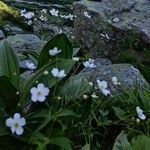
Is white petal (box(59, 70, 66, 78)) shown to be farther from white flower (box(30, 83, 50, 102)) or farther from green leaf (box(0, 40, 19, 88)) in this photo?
green leaf (box(0, 40, 19, 88))

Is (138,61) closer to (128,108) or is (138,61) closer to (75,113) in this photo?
(128,108)

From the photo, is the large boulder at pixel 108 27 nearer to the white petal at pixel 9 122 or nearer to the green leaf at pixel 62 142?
the green leaf at pixel 62 142

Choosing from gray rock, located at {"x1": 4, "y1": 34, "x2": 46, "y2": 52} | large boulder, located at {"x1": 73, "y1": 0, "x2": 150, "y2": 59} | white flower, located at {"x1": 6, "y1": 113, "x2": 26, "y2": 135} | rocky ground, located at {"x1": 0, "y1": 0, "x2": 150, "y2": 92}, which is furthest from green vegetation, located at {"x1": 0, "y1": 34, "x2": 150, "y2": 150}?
large boulder, located at {"x1": 73, "y1": 0, "x2": 150, "y2": 59}

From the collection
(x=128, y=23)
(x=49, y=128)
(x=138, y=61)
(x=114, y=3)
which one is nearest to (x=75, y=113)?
(x=49, y=128)

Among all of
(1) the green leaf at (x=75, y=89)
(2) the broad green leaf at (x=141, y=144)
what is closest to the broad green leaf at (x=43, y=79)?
(1) the green leaf at (x=75, y=89)

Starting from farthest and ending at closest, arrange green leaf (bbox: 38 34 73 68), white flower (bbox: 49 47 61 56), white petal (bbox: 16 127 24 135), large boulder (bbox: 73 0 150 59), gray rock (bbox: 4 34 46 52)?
large boulder (bbox: 73 0 150 59), gray rock (bbox: 4 34 46 52), green leaf (bbox: 38 34 73 68), white flower (bbox: 49 47 61 56), white petal (bbox: 16 127 24 135)
